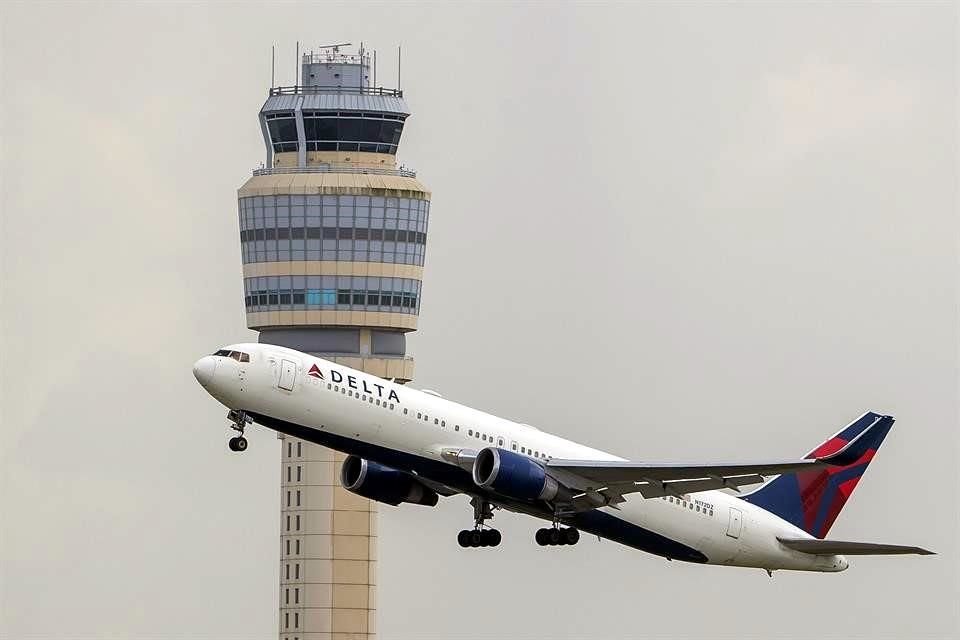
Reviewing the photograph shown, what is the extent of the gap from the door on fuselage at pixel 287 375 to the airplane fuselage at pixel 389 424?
4 cm

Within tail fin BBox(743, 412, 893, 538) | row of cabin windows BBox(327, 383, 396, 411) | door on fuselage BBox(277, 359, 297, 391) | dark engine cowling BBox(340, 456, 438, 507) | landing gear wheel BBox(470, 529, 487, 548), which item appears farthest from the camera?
tail fin BBox(743, 412, 893, 538)

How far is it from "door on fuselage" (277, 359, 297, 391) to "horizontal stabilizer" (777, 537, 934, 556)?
25.9 metres

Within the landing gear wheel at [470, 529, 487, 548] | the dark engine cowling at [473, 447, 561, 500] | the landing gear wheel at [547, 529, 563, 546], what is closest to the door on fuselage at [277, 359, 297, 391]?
the dark engine cowling at [473, 447, 561, 500]

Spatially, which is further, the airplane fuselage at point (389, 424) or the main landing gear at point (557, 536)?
the main landing gear at point (557, 536)

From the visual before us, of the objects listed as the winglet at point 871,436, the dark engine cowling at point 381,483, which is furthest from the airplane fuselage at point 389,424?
the winglet at point 871,436

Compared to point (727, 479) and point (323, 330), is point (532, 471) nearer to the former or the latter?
point (727, 479)

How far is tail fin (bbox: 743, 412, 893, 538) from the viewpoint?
383ft

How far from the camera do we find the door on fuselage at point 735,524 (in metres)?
114

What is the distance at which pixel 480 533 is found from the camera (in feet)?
358

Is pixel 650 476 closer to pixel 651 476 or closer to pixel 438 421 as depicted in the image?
pixel 651 476

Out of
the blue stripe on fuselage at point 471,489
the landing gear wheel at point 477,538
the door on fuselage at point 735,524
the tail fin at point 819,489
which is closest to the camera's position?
the blue stripe on fuselage at point 471,489

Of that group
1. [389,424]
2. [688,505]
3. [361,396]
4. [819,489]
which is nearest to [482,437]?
[389,424]

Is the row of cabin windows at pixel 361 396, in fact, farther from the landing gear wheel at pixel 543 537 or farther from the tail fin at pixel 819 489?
the tail fin at pixel 819 489

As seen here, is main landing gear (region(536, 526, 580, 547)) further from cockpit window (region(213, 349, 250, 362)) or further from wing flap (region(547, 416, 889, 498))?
cockpit window (region(213, 349, 250, 362))
